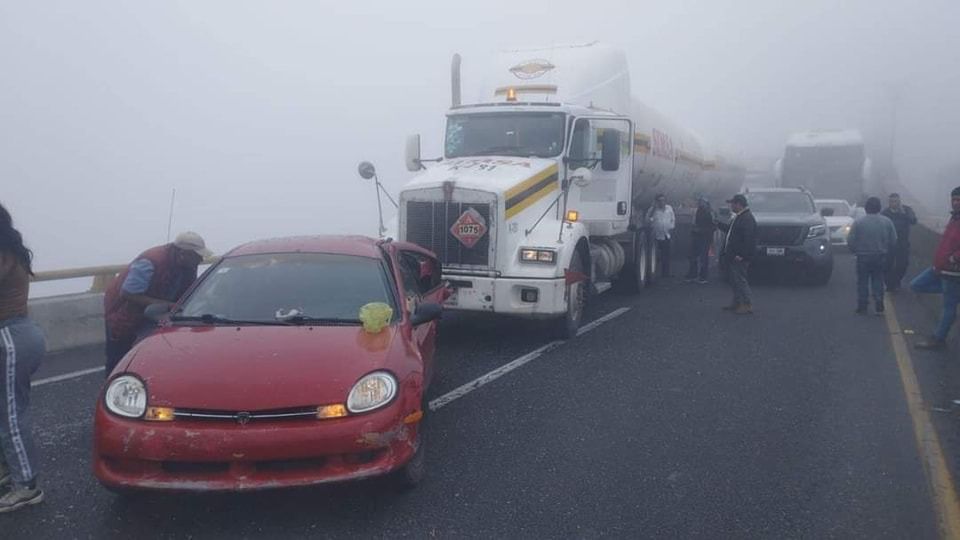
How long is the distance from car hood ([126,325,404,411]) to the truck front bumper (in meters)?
4.22

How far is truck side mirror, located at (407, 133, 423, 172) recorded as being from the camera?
457 inches

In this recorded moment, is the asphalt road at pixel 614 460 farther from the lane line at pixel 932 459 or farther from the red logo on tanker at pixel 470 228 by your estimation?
the red logo on tanker at pixel 470 228

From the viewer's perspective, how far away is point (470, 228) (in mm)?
9750

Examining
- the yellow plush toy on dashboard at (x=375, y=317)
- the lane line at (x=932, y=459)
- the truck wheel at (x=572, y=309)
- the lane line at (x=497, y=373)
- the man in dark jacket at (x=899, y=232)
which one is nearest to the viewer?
the lane line at (x=932, y=459)

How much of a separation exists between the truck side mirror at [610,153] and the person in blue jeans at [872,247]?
363 cm

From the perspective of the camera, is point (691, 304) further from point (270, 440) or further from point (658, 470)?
→ point (270, 440)

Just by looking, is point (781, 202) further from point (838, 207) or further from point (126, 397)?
point (126, 397)

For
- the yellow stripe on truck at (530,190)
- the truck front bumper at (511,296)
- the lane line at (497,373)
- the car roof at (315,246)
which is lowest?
the lane line at (497,373)

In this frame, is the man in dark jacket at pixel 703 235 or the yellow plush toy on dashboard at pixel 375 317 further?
the man in dark jacket at pixel 703 235

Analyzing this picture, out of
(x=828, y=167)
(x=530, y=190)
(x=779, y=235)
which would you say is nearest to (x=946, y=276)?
(x=530, y=190)

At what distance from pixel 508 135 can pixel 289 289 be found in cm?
593

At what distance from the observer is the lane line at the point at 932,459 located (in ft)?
15.3

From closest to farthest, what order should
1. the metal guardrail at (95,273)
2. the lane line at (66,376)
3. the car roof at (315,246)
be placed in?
the car roof at (315,246) < the lane line at (66,376) < the metal guardrail at (95,273)

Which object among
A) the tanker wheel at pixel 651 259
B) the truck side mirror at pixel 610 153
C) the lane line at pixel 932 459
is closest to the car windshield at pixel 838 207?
the tanker wheel at pixel 651 259
